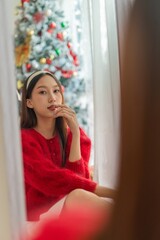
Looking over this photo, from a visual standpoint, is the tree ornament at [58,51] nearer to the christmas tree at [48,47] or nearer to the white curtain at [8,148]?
the christmas tree at [48,47]

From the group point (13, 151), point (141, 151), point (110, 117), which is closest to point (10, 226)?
point (13, 151)

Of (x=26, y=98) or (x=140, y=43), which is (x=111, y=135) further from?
(x=140, y=43)

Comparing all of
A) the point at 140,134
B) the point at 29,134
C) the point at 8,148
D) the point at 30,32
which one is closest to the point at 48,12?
the point at 30,32

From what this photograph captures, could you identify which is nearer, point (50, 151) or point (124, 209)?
point (124, 209)

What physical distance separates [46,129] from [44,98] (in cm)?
18

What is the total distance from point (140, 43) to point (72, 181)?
5.73 ft

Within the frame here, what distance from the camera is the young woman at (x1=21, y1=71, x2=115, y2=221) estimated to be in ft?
6.73

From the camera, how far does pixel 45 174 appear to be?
2049mm

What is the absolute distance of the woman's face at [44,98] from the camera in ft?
7.23

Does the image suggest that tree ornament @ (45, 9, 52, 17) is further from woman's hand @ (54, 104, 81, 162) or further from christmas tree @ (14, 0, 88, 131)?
woman's hand @ (54, 104, 81, 162)

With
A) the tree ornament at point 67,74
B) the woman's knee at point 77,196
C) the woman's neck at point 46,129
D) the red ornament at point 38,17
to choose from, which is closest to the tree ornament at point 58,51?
the tree ornament at point 67,74

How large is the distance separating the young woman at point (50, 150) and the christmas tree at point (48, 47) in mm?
378

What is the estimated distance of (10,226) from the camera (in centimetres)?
124

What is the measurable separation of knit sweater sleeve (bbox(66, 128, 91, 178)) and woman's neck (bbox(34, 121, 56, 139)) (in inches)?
4.3
